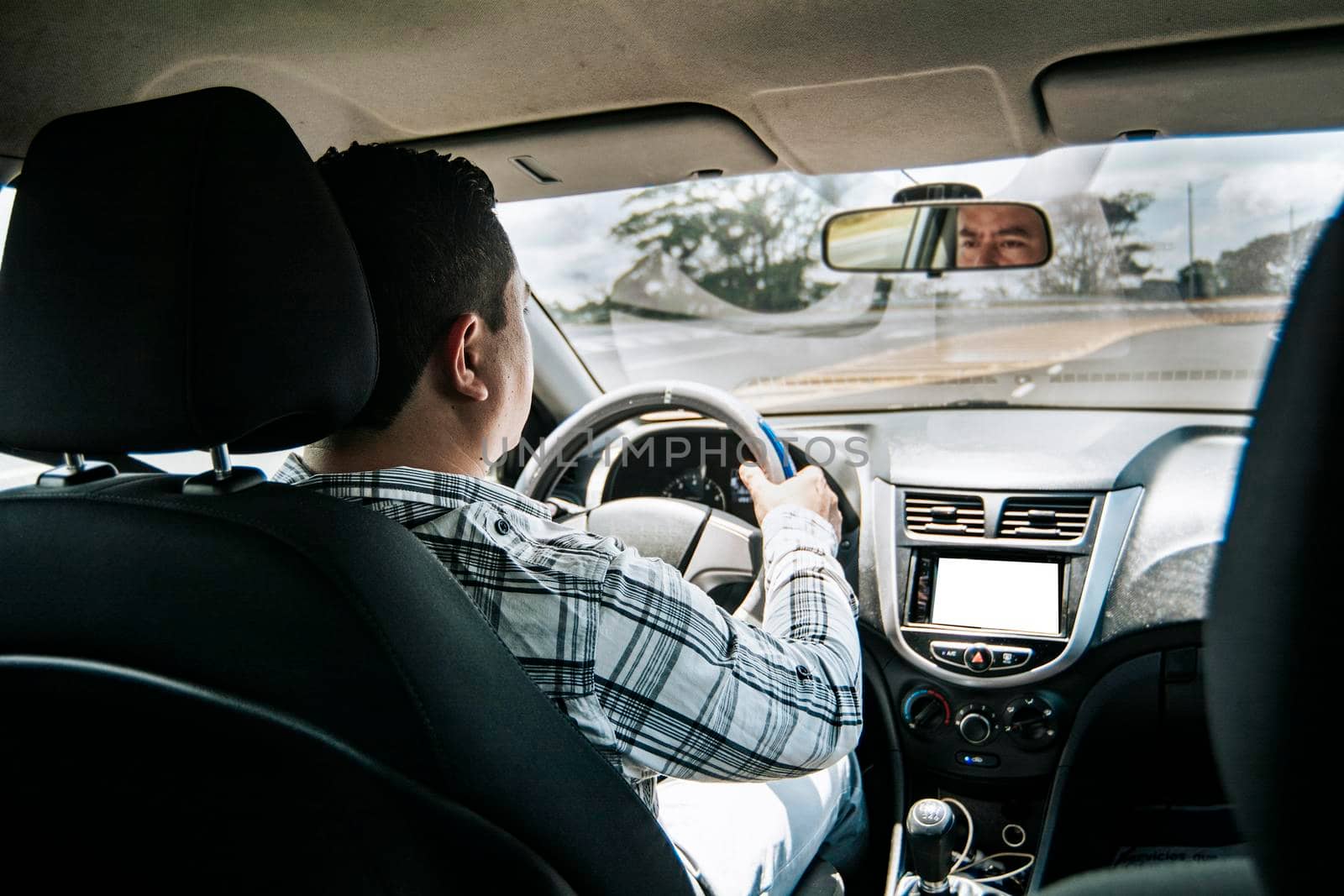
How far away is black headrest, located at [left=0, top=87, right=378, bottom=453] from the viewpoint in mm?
1277

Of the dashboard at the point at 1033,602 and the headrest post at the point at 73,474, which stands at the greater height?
the headrest post at the point at 73,474

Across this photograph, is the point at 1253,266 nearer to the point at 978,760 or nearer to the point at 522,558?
the point at 978,760

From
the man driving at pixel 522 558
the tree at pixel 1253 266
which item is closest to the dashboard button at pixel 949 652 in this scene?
the man driving at pixel 522 558

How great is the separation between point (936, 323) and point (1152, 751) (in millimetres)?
5182

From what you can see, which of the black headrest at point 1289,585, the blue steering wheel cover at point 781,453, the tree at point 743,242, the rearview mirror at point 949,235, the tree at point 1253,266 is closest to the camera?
the black headrest at point 1289,585

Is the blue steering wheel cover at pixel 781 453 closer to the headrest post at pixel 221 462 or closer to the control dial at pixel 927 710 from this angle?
the control dial at pixel 927 710

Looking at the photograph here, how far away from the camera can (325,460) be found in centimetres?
159

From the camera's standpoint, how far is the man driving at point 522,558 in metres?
1.39

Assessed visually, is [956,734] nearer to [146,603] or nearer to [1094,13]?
[1094,13]

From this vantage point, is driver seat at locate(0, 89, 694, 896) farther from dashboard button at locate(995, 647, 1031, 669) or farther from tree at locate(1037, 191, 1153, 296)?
tree at locate(1037, 191, 1153, 296)

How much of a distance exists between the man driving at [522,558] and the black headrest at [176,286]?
16 cm

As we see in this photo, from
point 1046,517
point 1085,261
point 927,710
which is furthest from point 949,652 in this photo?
point 1085,261

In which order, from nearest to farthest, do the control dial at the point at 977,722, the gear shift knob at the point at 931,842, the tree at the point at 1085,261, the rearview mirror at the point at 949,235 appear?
the gear shift knob at the point at 931,842
the control dial at the point at 977,722
the rearview mirror at the point at 949,235
the tree at the point at 1085,261

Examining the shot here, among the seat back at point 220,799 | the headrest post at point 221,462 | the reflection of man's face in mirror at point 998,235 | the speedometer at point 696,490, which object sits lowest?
the seat back at point 220,799
